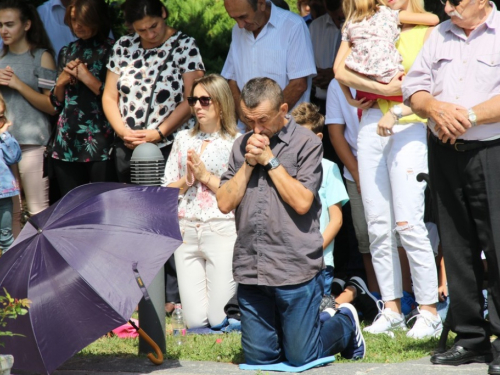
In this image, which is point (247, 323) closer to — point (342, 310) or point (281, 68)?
point (342, 310)

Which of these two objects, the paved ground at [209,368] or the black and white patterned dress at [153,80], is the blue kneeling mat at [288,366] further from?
the black and white patterned dress at [153,80]

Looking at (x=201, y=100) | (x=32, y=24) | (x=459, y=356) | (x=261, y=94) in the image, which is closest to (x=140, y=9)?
(x=201, y=100)

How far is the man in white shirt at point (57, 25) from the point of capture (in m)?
8.57

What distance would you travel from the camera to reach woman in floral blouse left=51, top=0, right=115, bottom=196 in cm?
752

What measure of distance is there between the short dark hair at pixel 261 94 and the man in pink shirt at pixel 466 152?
0.82 meters

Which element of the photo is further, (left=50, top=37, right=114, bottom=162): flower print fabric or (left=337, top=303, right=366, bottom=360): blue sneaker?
(left=50, top=37, right=114, bottom=162): flower print fabric

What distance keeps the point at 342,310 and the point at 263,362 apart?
0.72 metres

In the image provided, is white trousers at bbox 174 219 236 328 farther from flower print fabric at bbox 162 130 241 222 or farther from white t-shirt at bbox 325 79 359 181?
white t-shirt at bbox 325 79 359 181

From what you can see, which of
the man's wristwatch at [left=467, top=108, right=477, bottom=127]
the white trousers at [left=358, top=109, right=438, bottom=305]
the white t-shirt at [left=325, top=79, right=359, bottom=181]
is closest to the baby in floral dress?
the white trousers at [left=358, top=109, right=438, bottom=305]

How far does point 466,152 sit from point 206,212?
245cm

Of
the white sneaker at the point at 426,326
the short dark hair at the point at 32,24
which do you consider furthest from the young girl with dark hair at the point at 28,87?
the white sneaker at the point at 426,326

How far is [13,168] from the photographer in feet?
25.5

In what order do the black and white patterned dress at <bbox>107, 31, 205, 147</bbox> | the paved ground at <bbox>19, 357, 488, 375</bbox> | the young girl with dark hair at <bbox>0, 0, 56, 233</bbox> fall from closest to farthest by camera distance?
1. the paved ground at <bbox>19, 357, 488, 375</bbox>
2. the black and white patterned dress at <bbox>107, 31, 205, 147</bbox>
3. the young girl with dark hair at <bbox>0, 0, 56, 233</bbox>

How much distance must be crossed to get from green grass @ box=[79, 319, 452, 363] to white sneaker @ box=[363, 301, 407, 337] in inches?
3.8
